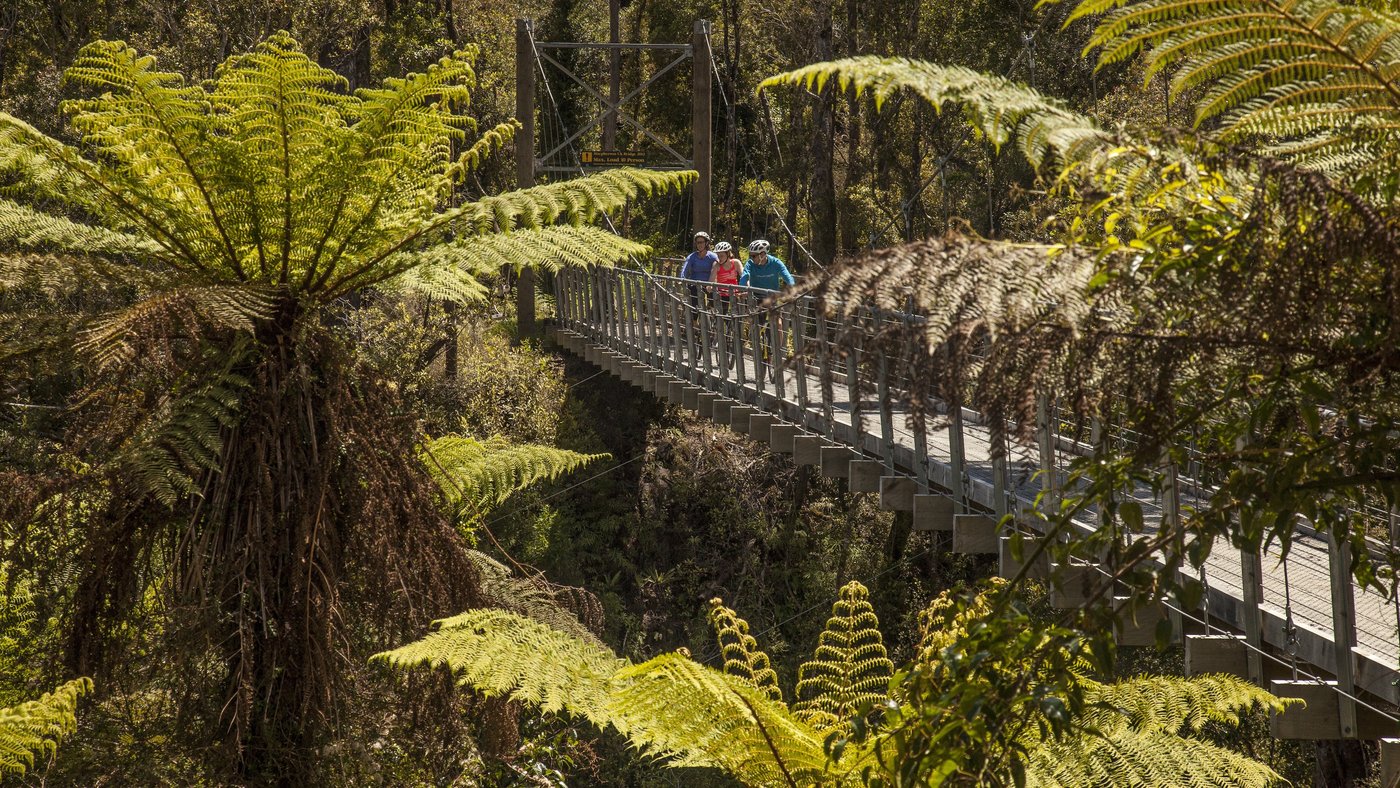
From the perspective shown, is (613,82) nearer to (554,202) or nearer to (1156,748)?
(554,202)

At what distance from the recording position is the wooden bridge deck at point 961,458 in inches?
115

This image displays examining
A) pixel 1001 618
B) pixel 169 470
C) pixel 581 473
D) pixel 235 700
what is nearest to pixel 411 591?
pixel 235 700

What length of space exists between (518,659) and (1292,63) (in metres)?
2.01

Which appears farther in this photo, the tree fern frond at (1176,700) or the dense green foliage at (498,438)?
the tree fern frond at (1176,700)

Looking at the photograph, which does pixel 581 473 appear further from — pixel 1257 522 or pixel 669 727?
pixel 1257 522

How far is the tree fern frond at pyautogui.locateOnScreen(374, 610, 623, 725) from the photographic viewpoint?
8.84 feet

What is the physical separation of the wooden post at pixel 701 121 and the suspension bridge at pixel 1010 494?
4.39ft

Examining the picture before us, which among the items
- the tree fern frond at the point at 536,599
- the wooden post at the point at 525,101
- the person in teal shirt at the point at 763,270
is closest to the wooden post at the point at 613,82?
the wooden post at the point at 525,101

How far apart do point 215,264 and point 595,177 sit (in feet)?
3.14

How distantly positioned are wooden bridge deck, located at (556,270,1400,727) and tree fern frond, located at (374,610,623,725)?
84 centimetres

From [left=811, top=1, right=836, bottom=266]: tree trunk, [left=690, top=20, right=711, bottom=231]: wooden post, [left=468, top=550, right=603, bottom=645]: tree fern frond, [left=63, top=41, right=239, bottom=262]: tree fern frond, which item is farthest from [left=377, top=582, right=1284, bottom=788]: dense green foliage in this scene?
[left=811, top=1, right=836, bottom=266]: tree trunk

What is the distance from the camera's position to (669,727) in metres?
2.64

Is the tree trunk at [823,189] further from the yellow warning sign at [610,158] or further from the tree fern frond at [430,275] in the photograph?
the tree fern frond at [430,275]

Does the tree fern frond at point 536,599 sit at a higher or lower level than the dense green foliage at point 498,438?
lower
